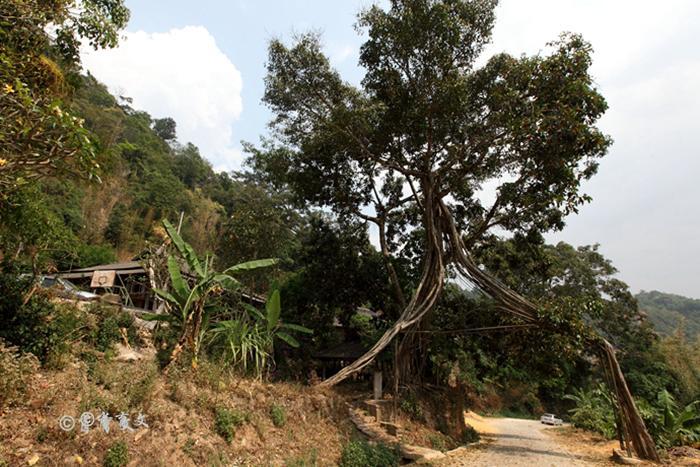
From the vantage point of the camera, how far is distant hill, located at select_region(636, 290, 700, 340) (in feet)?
234

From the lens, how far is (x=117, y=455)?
15.1 feet

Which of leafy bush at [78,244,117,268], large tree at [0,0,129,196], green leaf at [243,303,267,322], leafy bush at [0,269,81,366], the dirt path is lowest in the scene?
the dirt path

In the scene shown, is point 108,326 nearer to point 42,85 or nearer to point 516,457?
point 42,85

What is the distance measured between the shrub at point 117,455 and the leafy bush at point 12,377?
1217 millimetres

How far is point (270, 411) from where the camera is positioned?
7.35 meters

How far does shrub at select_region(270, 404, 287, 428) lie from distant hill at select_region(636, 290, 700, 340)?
79.6 m

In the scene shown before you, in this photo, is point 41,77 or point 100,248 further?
point 100,248

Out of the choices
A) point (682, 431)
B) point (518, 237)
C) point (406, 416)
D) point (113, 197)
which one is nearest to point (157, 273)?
point (406, 416)

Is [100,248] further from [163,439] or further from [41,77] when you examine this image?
[163,439]

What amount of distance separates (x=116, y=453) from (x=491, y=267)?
45.0ft

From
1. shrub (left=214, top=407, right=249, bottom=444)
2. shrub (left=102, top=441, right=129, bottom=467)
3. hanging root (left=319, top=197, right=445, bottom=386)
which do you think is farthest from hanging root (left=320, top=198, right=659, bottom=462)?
shrub (left=102, top=441, right=129, bottom=467)

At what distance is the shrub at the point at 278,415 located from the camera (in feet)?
23.7

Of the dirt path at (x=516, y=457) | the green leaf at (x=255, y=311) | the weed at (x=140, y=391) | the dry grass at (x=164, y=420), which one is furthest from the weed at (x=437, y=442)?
the weed at (x=140, y=391)

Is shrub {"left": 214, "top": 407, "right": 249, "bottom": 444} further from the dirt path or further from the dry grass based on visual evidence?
the dirt path
